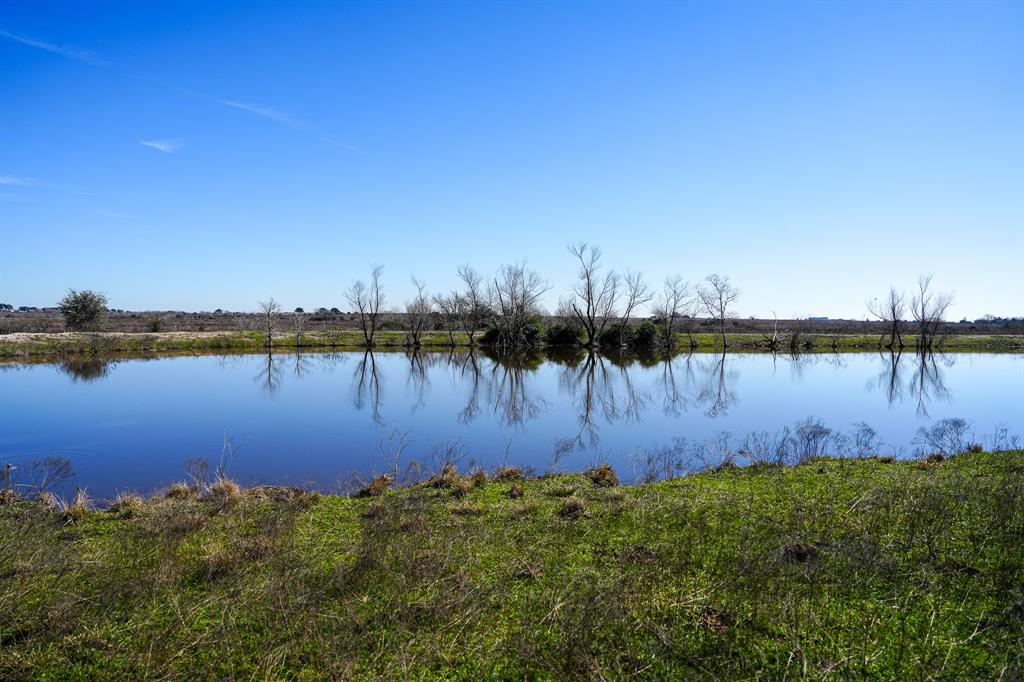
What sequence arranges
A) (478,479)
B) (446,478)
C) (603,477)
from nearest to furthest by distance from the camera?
(446,478), (478,479), (603,477)

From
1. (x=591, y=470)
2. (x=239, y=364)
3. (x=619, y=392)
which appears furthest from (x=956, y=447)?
(x=239, y=364)

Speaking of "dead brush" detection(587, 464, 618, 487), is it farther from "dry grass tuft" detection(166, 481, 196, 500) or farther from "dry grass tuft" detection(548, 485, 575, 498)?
"dry grass tuft" detection(166, 481, 196, 500)

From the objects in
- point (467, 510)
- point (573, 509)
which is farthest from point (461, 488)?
point (573, 509)

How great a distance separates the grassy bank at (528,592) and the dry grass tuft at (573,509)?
0.05 metres

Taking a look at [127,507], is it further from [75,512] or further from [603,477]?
[603,477]

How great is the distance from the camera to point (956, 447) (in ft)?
42.5

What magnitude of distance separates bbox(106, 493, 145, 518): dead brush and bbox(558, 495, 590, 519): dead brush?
227 inches

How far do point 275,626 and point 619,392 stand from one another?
790 inches

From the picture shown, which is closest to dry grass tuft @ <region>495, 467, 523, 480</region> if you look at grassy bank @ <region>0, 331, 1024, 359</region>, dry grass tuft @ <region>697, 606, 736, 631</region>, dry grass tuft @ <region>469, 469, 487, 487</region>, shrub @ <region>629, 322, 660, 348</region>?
dry grass tuft @ <region>469, 469, 487, 487</region>

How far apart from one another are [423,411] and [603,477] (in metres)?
9.90

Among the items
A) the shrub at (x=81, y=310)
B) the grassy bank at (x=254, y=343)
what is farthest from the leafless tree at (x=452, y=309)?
the shrub at (x=81, y=310)

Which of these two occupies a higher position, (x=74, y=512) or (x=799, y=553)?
(x=799, y=553)

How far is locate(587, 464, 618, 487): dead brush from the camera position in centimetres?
935

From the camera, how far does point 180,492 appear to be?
868 cm
